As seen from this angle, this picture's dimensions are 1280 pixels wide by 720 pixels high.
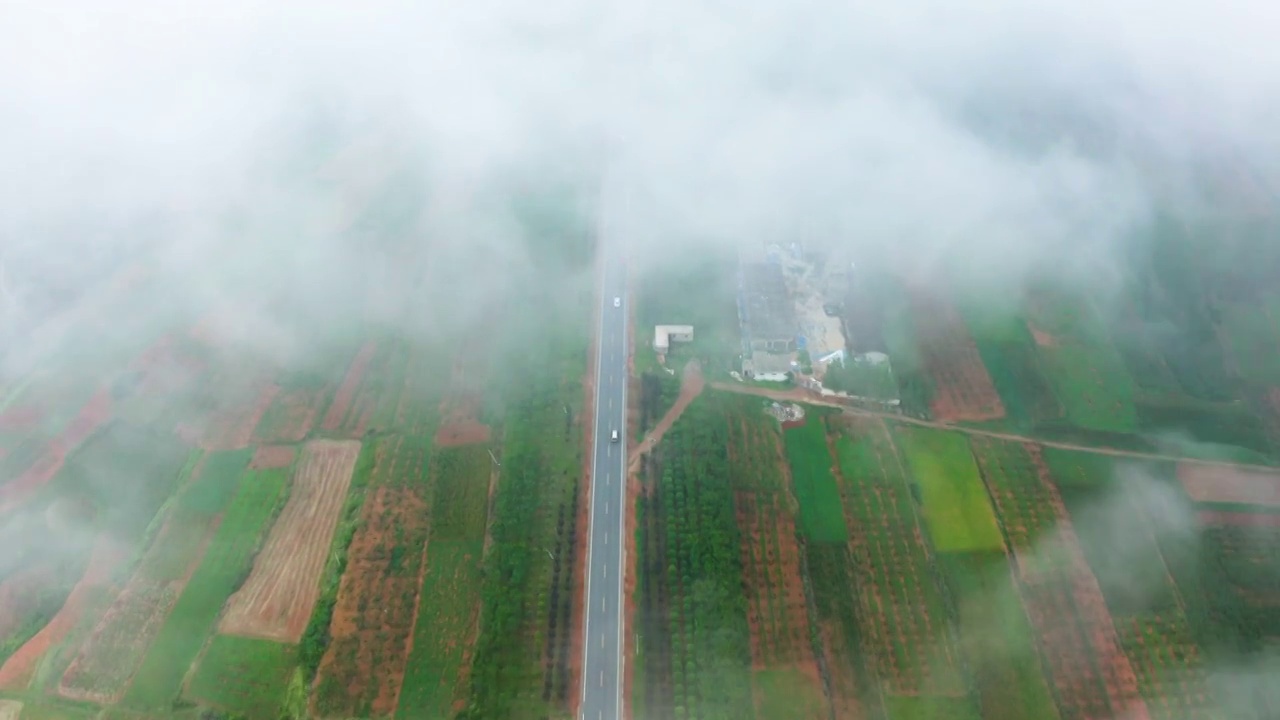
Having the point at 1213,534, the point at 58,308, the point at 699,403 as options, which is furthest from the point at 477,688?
the point at 58,308

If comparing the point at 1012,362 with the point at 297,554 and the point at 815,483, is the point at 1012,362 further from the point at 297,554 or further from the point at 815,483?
the point at 297,554

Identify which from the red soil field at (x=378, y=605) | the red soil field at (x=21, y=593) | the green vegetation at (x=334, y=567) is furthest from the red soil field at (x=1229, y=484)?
the red soil field at (x=21, y=593)

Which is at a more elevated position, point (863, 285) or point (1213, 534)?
point (863, 285)

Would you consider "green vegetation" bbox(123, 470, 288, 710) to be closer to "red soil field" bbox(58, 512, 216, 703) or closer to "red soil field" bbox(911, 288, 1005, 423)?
"red soil field" bbox(58, 512, 216, 703)

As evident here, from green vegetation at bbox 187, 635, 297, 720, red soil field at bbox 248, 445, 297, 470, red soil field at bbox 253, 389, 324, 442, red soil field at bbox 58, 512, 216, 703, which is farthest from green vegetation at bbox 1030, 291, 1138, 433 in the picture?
red soil field at bbox 58, 512, 216, 703

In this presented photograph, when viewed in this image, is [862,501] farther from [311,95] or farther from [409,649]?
[311,95]

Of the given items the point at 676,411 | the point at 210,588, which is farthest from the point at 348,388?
the point at 676,411
